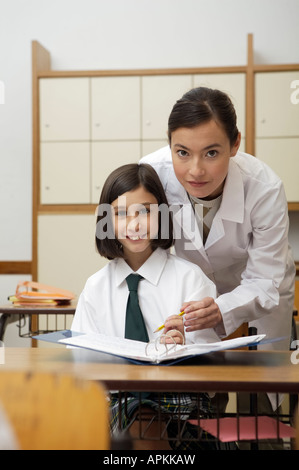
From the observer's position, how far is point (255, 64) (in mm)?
4469

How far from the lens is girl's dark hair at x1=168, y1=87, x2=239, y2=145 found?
1572 millimetres

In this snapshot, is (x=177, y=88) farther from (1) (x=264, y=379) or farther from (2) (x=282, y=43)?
(1) (x=264, y=379)

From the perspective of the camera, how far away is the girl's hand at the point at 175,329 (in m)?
1.30

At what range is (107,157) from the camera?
14.2 ft

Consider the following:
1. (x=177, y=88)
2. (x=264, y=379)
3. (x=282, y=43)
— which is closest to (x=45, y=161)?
(x=177, y=88)

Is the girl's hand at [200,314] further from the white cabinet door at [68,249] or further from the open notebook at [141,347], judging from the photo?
the white cabinet door at [68,249]

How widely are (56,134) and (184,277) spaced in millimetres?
2939

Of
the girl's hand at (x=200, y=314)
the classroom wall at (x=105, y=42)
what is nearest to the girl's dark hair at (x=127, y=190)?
the girl's hand at (x=200, y=314)

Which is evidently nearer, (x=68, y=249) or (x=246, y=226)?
(x=246, y=226)

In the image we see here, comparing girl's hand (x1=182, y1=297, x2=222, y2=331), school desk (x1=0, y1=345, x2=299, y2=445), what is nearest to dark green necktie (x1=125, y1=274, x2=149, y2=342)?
girl's hand (x1=182, y1=297, x2=222, y2=331)

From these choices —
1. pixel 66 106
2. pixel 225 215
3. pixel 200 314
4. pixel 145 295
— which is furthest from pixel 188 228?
pixel 66 106

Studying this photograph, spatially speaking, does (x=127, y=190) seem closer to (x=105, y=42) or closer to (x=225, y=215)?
(x=225, y=215)

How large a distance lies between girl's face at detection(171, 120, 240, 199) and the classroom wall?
9.90ft

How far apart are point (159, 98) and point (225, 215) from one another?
101 inches
